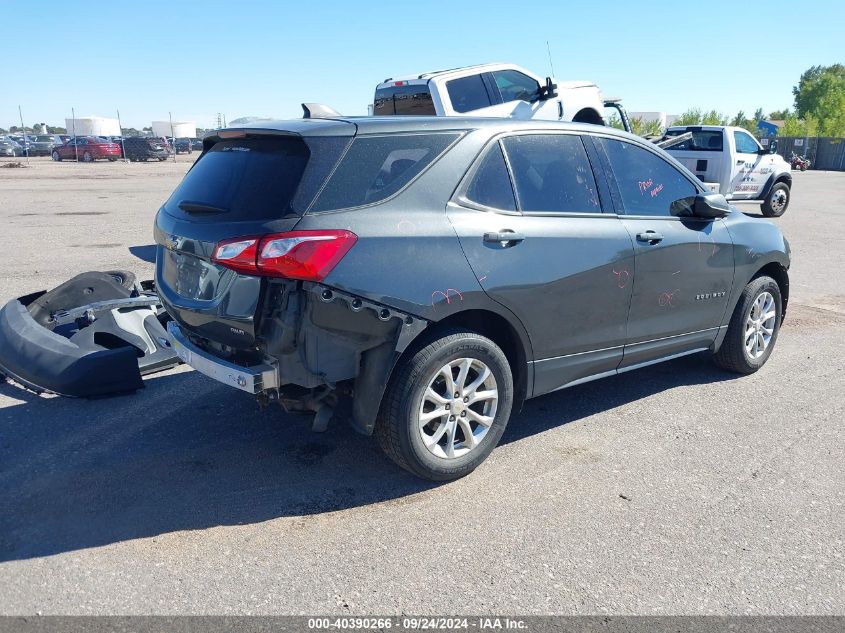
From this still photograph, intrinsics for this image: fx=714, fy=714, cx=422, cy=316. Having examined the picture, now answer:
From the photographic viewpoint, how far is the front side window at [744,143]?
647 inches

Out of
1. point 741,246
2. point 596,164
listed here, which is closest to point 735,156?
point 741,246

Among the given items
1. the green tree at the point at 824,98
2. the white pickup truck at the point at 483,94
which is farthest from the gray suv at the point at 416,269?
the green tree at the point at 824,98

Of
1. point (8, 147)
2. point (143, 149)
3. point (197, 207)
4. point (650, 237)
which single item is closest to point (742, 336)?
point (650, 237)

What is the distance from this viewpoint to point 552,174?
4223 mm

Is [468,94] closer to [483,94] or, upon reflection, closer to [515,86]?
[483,94]

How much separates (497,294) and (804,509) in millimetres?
1889

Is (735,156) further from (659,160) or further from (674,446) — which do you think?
(674,446)

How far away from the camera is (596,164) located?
14.6 feet

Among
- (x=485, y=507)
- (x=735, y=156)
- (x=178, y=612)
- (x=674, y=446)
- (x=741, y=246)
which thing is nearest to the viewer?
(x=178, y=612)

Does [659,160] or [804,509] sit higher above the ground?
[659,160]

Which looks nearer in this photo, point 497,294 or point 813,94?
point 497,294

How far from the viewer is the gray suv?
3.33 meters

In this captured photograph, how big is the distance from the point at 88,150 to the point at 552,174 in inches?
A: 1735

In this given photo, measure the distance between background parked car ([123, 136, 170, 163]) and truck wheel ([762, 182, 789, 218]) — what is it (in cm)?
3635
